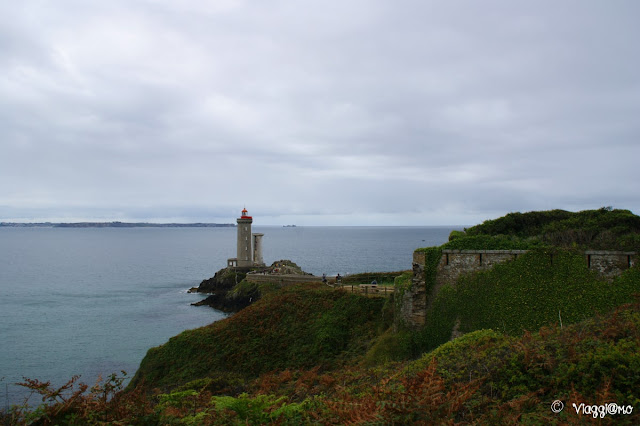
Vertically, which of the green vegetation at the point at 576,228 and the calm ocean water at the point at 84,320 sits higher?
the green vegetation at the point at 576,228

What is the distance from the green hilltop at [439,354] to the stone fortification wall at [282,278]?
824 cm

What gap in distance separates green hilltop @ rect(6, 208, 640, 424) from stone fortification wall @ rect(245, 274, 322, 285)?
8236mm

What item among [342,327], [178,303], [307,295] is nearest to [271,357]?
[342,327]

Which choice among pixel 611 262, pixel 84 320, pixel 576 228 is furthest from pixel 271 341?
pixel 84 320

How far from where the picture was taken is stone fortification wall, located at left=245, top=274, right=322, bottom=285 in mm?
36281

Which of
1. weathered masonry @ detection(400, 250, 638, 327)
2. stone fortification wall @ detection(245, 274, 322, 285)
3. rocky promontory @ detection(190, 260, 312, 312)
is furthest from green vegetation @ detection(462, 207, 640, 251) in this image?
rocky promontory @ detection(190, 260, 312, 312)

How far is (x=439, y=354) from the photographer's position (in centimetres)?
1121

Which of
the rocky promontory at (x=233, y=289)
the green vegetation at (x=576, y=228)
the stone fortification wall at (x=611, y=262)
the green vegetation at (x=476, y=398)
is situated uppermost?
the green vegetation at (x=576, y=228)

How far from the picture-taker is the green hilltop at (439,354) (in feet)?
22.3

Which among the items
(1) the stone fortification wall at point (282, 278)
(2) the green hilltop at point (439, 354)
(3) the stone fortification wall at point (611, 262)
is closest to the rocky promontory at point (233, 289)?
(1) the stone fortification wall at point (282, 278)

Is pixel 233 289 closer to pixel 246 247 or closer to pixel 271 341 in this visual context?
pixel 246 247

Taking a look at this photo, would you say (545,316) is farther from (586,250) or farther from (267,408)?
(267,408)

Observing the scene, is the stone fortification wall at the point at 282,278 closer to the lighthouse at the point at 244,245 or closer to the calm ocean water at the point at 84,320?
the calm ocean water at the point at 84,320

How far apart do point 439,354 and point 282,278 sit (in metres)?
28.4
